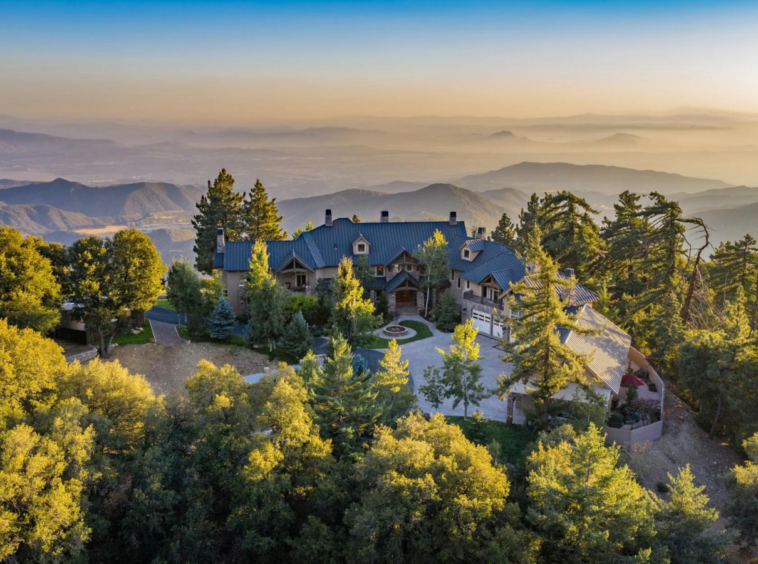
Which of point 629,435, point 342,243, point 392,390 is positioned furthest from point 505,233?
point 392,390

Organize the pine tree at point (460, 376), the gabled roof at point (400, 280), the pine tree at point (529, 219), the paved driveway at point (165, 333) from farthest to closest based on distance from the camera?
the pine tree at point (529, 219) < the gabled roof at point (400, 280) < the paved driveway at point (165, 333) < the pine tree at point (460, 376)

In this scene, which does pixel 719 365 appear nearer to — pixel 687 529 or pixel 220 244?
pixel 687 529

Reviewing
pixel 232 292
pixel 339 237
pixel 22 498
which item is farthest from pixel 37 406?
pixel 339 237

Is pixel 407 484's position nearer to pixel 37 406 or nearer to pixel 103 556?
pixel 103 556

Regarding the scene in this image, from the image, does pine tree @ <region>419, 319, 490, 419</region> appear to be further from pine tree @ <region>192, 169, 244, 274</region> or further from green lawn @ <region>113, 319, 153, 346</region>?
pine tree @ <region>192, 169, 244, 274</region>

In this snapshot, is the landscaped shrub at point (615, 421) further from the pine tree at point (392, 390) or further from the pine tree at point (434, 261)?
the pine tree at point (434, 261)

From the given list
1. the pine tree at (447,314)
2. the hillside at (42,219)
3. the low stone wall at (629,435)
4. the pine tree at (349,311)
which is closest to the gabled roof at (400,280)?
the pine tree at (447,314)
